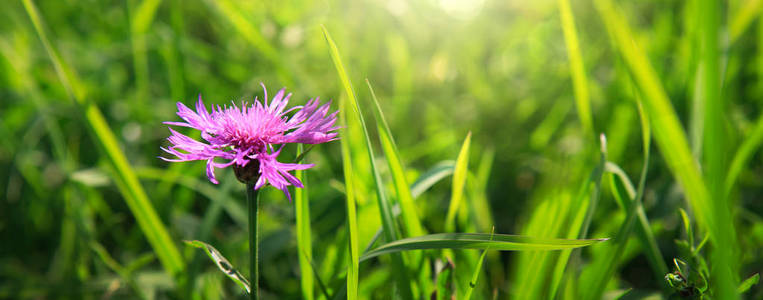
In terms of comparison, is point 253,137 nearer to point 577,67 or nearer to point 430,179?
point 430,179

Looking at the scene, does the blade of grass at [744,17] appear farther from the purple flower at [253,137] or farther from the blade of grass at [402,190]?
the purple flower at [253,137]

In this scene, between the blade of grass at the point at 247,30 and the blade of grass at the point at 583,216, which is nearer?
the blade of grass at the point at 583,216

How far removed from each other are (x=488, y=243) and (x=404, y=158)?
0.75 meters

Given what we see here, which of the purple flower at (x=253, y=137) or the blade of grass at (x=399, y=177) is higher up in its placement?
the purple flower at (x=253, y=137)

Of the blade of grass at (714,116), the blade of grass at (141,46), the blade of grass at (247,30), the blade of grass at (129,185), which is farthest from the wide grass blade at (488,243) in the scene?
the blade of grass at (141,46)

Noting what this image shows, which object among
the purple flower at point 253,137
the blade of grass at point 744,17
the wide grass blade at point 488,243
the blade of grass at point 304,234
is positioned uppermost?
the purple flower at point 253,137

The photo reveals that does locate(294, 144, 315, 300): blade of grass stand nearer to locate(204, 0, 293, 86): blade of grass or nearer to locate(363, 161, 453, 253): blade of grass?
locate(363, 161, 453, 253): blade of grass

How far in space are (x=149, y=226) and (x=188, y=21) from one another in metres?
1.50

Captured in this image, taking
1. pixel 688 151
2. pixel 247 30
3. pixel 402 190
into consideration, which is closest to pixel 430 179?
pixel 402 190

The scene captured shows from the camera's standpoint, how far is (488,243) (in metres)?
0.49

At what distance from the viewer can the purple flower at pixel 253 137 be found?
1.45ft

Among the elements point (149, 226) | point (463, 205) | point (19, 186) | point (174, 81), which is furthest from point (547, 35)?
point (19, 186)

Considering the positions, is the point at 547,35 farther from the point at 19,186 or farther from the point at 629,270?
the point at 19,186

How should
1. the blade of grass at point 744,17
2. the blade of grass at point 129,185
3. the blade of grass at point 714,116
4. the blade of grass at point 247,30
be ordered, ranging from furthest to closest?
1. the blade of grass at point 744,17
2. the blade of grass at point 247,30
3. the blade of grass at point 129,185
4. the blade of grass at point 714,116
